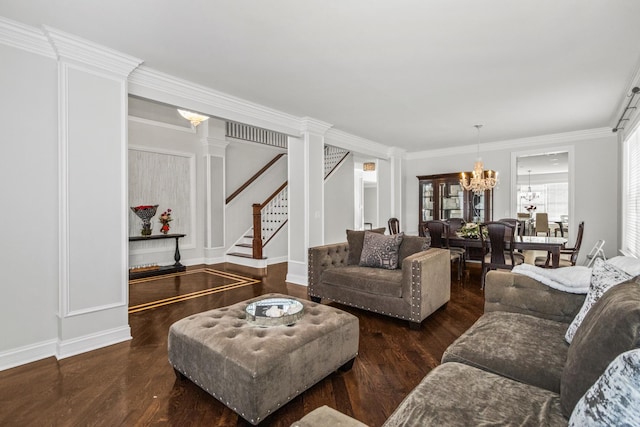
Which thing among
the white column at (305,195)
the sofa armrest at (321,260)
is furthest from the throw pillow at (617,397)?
the white column at (305,195)

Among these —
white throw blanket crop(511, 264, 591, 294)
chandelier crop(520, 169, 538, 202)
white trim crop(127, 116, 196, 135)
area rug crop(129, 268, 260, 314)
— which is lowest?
area rug crop(129, 268, 260, 314)

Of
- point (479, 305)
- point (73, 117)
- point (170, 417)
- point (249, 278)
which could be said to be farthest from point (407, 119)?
point (170, 417)

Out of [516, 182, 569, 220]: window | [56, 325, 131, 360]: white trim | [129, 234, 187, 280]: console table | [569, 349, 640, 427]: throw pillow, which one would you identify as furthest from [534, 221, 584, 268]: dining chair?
[516, 182, 569, 220]: window

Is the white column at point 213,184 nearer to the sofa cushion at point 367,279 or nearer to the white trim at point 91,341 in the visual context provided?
the sofa cushion at point 367,279

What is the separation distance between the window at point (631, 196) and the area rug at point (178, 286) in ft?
16.4

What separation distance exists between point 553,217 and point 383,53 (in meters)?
12.1

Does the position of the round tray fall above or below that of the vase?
below

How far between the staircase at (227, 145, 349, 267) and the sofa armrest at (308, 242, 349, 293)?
2539 millimetres

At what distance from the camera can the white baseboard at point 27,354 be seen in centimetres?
239

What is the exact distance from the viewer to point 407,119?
484 cm

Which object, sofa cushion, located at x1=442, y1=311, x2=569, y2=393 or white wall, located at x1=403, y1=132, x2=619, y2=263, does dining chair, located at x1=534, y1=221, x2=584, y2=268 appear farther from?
sofa cushion, located at x1=442, y1=311, x2=569, y2=393

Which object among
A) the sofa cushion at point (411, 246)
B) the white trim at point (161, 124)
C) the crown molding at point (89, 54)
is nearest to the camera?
the crown molding at point (89, 54)

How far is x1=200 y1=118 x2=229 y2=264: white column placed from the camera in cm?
656

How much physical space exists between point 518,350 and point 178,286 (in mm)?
4436
